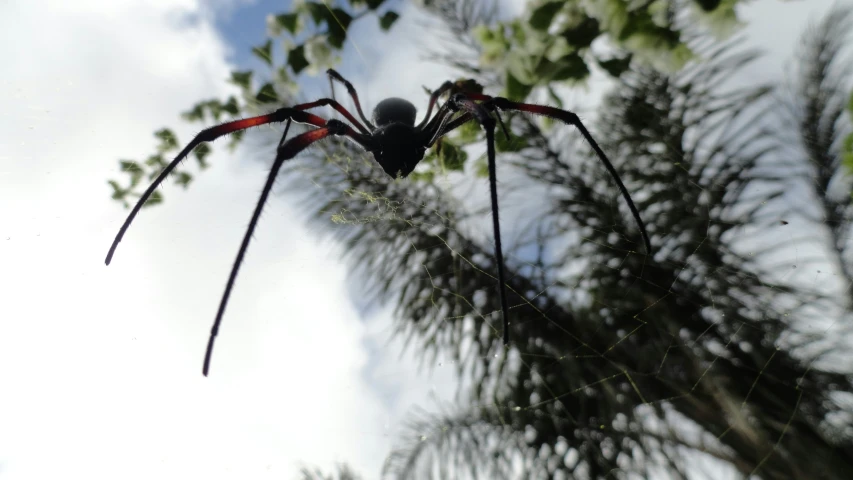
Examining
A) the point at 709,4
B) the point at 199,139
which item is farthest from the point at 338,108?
the point at 709,4

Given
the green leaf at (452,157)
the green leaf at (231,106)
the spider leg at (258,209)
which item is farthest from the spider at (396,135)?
the green leaf at (231,106)

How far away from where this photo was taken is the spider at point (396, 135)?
0.73 m

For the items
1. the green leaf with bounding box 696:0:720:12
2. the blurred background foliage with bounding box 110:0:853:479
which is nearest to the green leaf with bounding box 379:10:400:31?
the blurred background foliage with bounding box 110:0:853:479

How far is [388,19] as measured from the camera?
3.21 feet

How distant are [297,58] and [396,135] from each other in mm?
313

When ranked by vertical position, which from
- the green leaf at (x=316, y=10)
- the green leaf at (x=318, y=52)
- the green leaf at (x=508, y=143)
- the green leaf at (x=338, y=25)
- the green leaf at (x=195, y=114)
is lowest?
the green leaf at (x=508, y=143)

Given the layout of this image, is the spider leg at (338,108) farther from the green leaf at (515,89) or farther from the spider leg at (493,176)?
the green leaf at (515,89)

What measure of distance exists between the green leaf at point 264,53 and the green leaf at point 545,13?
72 centimetres

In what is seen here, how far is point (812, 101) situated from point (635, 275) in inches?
19.7

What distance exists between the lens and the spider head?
1.17 meters

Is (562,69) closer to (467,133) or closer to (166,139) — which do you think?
(467,133)

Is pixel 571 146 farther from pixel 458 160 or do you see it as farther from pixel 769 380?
pixel 769 380

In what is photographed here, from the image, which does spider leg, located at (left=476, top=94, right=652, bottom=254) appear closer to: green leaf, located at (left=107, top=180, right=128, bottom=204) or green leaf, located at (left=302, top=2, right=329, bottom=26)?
green leaf, located at (left=302, top=2, right=329, bottom=26)

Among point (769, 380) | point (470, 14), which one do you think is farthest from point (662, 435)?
point (470, 14)
